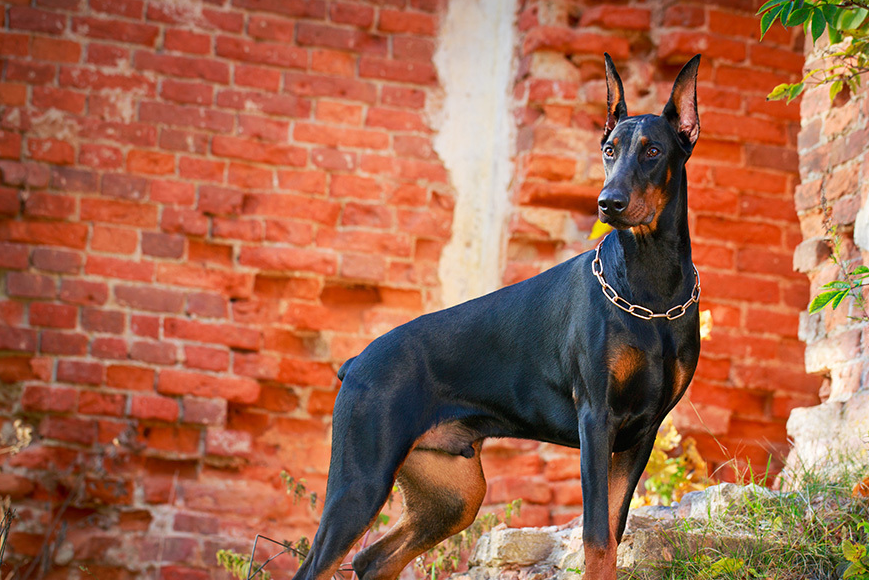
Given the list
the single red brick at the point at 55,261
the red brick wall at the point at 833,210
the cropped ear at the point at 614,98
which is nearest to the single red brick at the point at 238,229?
the single red brick at the point at 55,261

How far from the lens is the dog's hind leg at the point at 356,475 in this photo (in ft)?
8.32

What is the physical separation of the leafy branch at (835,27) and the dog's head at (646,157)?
23.4 inches

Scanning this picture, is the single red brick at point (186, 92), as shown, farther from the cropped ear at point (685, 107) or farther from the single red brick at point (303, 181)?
the cropped ear at point (685, 107)

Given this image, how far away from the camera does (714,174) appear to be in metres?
4.68

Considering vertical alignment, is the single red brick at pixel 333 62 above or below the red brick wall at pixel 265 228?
above

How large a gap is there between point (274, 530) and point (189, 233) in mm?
1514

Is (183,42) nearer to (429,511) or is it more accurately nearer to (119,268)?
(119,268)

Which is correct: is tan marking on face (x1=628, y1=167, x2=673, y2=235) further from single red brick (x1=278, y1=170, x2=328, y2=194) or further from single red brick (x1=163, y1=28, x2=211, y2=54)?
single red brick (x1=163, y1=28, x2=211, y2=54)

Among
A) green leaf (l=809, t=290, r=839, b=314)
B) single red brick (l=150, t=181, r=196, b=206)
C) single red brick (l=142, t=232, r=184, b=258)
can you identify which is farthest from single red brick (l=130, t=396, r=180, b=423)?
green leaf (l=809, t=290, r=839, b=314)

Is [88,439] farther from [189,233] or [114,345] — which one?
[189,233]

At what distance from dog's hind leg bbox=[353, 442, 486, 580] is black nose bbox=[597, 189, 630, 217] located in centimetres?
96

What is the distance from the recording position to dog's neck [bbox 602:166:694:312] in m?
2.42

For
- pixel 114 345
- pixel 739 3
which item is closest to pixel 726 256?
pixel 739 3

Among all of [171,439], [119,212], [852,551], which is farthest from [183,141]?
[852,551]
